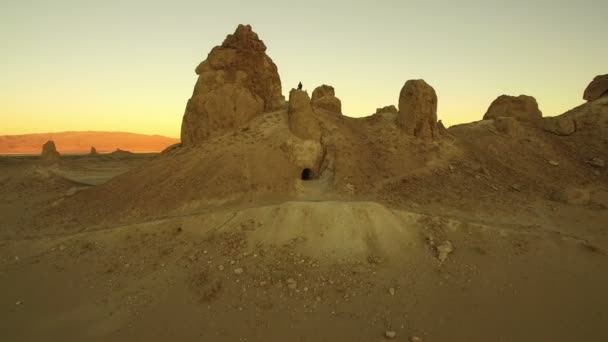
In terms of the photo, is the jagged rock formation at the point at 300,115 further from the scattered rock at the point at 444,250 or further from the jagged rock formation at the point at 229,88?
the scattered rock at the point at 444,250

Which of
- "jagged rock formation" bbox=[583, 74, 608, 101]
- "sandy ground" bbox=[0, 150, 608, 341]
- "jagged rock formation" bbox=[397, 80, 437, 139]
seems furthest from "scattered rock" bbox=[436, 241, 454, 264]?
"jagged rock formation" bbox=[583, 74, 608, 101]

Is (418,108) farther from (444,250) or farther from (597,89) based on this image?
(597,89)

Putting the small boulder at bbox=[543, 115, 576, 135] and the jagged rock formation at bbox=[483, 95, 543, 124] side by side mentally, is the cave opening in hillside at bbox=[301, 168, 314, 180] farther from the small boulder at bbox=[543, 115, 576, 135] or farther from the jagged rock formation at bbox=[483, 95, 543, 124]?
the small boulder at bbox=[543, 115, 576, 135]

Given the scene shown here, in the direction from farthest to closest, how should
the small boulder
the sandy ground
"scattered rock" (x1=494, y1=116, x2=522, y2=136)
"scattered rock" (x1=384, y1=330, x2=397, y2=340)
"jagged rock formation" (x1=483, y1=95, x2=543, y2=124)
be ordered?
"jagged rock formation" (x1=483, y1=95, x2=543, y2=124)
the small boulder
"scattered rock" (x1=494, y1=116, x2=522, y2=136)
the sandy ground
"scattered rock" (x1=384, y1=330, x2=397, y2=340)

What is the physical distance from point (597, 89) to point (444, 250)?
21890 mm

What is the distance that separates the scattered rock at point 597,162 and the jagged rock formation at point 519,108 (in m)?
4.36

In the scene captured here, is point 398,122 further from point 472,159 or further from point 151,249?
point 151,249

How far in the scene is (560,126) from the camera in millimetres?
21844

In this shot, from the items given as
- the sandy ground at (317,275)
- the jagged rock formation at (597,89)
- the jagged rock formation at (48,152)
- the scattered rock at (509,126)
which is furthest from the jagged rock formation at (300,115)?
the jagged rock formation at (48,152)

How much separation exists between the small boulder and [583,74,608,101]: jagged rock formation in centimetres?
536

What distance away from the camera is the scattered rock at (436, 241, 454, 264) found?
11473 mm

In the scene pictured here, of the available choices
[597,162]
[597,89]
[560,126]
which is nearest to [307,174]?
[597,162]

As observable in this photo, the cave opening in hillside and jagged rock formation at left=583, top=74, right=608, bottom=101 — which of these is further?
jagged rock formation at left=583, top=74, right=608, bottom=101

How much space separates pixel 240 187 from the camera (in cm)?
1509
